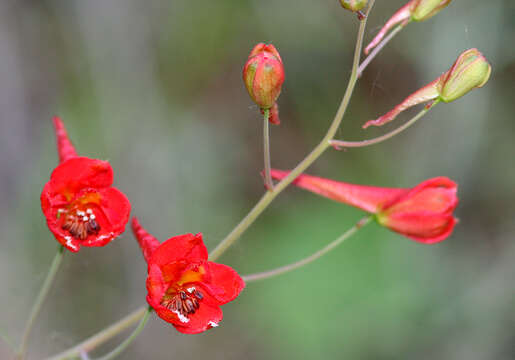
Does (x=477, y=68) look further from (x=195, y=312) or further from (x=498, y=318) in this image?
(x=498, y=318)

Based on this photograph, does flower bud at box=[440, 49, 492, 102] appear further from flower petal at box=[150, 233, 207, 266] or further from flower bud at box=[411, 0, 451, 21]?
flower petal at box=[150, 233, 207, 266]

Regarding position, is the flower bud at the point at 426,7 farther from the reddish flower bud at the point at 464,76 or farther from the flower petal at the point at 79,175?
the flower petal at the point at 79,175

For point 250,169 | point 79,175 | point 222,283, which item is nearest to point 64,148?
point 79,175

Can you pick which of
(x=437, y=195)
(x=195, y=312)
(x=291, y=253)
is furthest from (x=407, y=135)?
(x=195, y=312)

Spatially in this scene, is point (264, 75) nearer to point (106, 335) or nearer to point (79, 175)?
point (79, 175)

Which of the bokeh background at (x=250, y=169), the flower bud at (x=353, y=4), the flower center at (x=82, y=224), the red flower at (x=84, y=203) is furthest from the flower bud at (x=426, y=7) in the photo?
the bokeh background at (x=250, y=169)

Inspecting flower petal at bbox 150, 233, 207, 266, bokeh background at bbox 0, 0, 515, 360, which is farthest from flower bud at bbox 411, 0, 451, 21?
bokeh background at bbox 0, 0, 515, 360
